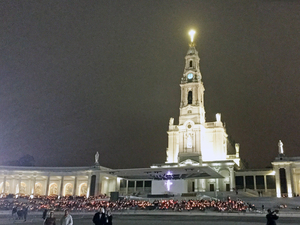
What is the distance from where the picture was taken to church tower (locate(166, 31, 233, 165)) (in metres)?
60.8

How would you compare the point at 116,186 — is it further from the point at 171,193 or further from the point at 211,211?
the point at 211,211

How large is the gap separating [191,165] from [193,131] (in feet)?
34.0

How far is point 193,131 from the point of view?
61.5m

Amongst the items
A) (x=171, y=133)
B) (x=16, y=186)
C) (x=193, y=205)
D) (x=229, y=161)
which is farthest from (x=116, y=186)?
(x=193, y=205)

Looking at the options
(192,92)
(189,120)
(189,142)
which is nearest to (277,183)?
(189,142)

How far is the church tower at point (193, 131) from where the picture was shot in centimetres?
6084

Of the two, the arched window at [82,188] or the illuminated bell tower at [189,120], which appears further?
the arched window at [82,188]

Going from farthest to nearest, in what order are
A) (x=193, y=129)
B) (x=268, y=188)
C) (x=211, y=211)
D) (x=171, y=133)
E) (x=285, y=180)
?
(x=171, y=133)
(x=193, y=129)
(x=268, y=188)
(x=285, y=180)
(x=211, y=211)

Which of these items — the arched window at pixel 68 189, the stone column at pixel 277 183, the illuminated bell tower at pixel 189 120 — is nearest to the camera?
the stone column at pixel 277 183

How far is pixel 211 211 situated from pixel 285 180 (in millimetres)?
29267

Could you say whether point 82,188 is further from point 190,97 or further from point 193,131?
point 190,97

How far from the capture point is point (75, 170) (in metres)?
62.0

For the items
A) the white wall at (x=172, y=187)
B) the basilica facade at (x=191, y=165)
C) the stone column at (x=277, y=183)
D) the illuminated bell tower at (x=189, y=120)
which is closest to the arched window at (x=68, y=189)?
the basilica facade at (x=191, y=165)

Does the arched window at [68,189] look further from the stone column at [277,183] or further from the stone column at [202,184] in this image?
the stone column at [277,183]
